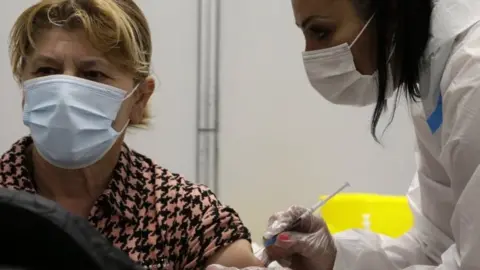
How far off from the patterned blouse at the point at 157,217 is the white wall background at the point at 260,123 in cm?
120

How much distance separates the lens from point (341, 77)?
1.39 meters

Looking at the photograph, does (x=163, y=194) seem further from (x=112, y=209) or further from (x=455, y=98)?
(x=455, y=98)

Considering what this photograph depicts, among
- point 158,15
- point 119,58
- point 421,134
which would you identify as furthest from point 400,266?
point 158,15

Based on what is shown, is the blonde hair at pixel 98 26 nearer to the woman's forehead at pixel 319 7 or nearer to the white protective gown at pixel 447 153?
the woman's forehead at pixel 319 7

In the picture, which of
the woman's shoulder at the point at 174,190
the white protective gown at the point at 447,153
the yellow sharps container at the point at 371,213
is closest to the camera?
the white protective gown at the point at 447,153

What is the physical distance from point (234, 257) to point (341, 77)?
47 cm

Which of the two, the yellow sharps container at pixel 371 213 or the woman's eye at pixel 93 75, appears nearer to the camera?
the woman's eye at pixel 93 75

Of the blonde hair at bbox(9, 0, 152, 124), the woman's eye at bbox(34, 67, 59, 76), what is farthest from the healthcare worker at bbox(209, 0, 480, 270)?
the woman's eye at bbox(34, 67, 59, 76)

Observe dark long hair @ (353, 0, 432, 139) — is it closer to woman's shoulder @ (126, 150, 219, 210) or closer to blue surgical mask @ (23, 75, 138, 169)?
woman's shoulder @ (126, 150, 219, 210)

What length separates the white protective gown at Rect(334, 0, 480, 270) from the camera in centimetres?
105

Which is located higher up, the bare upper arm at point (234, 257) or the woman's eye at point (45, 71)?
the woman's eye at point (45, 71)

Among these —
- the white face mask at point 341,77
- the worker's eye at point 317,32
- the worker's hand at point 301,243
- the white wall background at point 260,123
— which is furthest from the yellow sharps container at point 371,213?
the worker's eye at point 317,32

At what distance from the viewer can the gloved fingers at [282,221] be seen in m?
1.45

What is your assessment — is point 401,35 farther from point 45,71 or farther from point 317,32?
point 45,71
